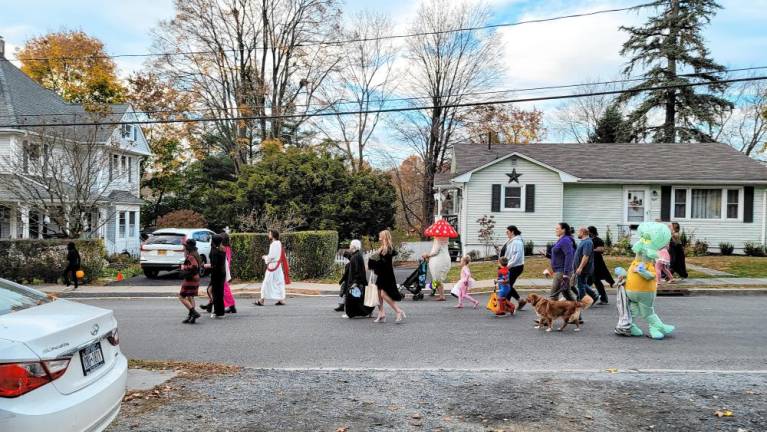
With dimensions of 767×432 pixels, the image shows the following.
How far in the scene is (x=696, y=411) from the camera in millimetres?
5184

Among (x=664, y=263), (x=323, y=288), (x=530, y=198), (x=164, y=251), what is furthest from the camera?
(x=530, y=198)

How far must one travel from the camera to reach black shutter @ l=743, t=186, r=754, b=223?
24.3 metres

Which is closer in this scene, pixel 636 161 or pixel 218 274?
pixel 218 274

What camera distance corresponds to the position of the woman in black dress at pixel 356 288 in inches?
438

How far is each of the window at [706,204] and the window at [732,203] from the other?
1.10 ft

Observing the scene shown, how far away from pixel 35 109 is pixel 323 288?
21260 millimetres

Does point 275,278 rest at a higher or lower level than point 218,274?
lower

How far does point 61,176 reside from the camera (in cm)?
2186

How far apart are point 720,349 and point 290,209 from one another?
21823mm

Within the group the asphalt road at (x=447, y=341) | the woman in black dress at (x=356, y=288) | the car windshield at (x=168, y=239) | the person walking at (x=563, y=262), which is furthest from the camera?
the car windshield at (x=168, y=239)

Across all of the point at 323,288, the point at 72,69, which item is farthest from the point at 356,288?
the point at 72,69

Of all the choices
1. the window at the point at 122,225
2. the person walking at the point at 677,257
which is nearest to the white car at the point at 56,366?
the person walking at the point at 677,257

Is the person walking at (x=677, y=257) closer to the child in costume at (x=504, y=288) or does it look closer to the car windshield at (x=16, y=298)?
the child in costume at (x=504, y=288)

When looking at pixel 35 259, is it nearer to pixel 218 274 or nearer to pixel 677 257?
pixel 218 274
